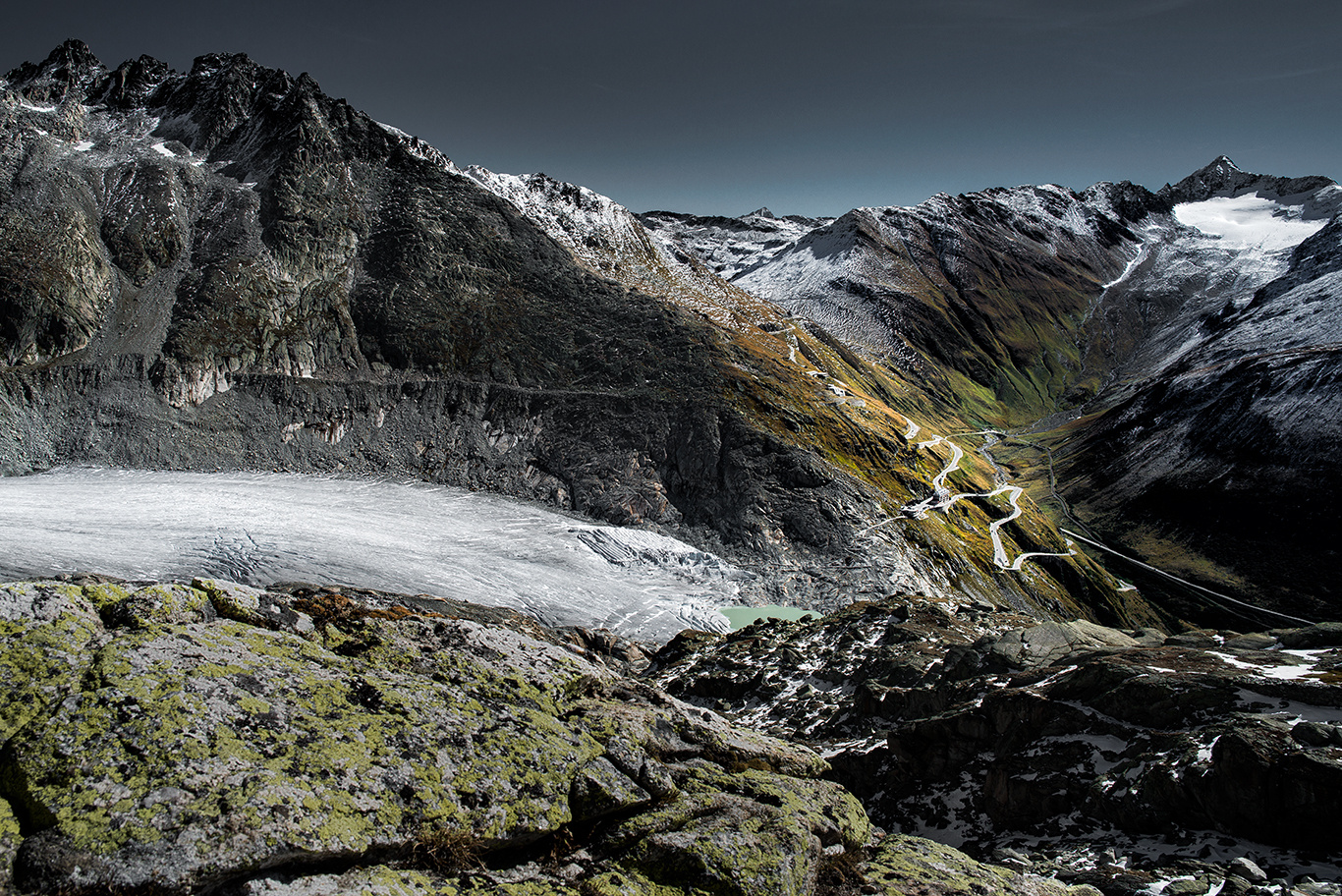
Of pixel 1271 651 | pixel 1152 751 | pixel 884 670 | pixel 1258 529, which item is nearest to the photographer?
pixel 1152 751

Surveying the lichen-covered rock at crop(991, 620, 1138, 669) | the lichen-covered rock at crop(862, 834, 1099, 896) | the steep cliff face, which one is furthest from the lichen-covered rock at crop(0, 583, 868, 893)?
the steep cliff face

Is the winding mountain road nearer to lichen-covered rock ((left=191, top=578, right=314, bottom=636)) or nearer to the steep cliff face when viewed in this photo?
the steep cliff face

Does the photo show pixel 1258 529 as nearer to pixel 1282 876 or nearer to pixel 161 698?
pixel 1282 876

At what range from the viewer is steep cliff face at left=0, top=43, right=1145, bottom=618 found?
Result: 6669 centimetres

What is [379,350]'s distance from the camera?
81375 mm

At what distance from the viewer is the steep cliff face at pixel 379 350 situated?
219 feet

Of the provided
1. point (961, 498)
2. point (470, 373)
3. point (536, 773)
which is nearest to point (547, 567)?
point (470, 373)

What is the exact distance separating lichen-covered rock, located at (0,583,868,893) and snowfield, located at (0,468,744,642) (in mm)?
37169

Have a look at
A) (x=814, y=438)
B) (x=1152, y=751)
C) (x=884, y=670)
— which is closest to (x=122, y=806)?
(x=1152, y=751)

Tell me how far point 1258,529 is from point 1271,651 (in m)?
124

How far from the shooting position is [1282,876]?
13273mm

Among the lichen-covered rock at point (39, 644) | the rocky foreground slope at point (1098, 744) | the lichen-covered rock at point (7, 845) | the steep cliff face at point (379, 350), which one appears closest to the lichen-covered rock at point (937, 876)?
the rocky foreground slope at point (1098, 744)

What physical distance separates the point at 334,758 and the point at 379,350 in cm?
8152

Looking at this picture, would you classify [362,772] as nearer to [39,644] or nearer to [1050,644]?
[39,644]
